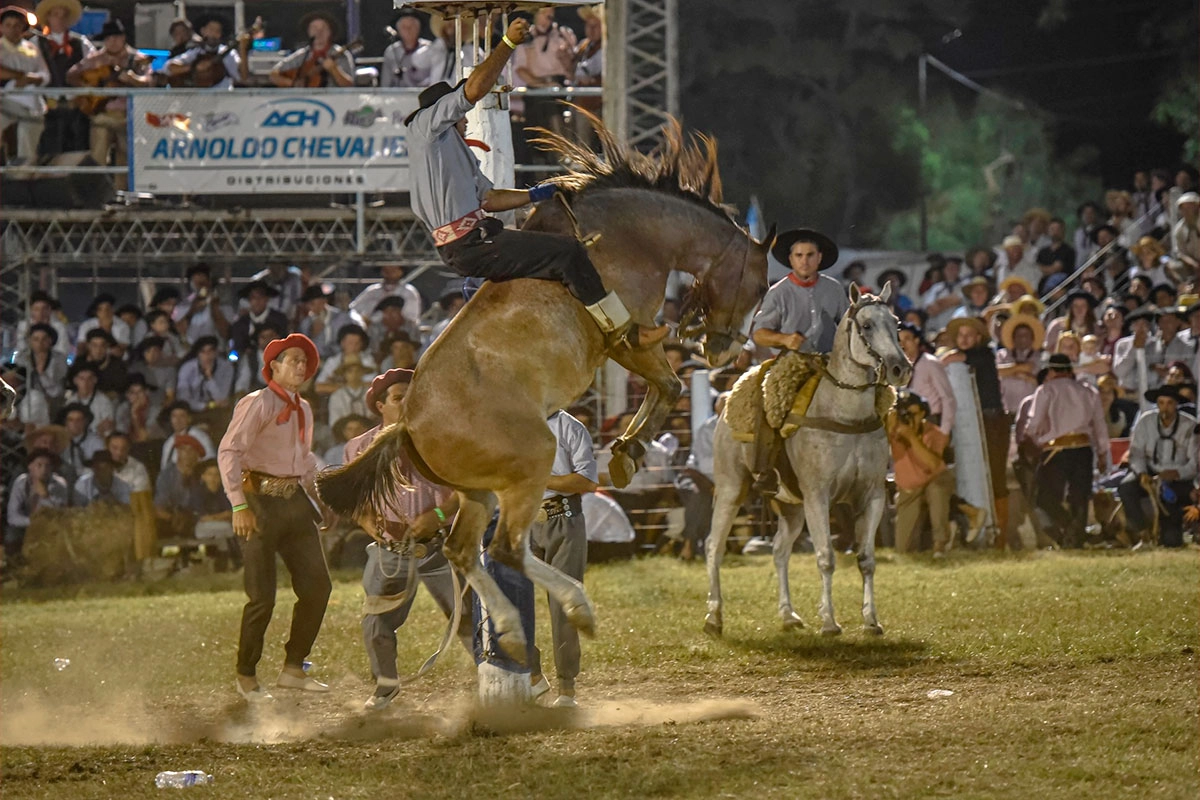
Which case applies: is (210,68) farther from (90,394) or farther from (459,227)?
(459,227)

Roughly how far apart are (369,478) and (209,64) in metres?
11.5

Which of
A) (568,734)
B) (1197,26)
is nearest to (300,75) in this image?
(568,734)

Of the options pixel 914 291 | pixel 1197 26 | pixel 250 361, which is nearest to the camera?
pixel 250 361

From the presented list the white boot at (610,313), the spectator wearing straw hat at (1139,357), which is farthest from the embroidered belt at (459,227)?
the spectator wearing straw hat at (1139,357)

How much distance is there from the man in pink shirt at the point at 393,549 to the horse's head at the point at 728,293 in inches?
67.4

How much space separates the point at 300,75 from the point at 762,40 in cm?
2027

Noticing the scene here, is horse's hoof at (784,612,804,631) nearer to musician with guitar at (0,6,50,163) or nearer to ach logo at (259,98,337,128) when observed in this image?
ach logo at (259,98,337,128)

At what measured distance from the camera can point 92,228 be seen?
1769cm

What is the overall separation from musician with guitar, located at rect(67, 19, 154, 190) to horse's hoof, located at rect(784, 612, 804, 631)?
34.3 feet

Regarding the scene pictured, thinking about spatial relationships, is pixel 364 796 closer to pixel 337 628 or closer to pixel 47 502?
pixel 337 628

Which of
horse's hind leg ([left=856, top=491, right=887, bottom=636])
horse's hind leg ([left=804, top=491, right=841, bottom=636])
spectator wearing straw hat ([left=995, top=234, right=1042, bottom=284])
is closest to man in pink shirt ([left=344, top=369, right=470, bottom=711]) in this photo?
horse's hind leg ([left=804, top=491, right=841, bottom=636])

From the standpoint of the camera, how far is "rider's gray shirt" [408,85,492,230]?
7.20m

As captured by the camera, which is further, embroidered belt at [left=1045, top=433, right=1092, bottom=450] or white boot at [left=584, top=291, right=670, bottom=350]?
embroidered belt at [left=1045, top=433, right=1092, bottom=450]

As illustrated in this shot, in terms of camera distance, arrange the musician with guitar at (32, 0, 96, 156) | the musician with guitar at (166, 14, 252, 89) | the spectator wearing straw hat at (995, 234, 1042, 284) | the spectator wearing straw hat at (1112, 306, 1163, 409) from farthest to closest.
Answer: the spectator wearing straw hat at (995, 234, 1042, 284) < the musician with guitar at (166, 14, 252, 89) < the musician with guitar at (32, 0, 96, 156) < the spectator wearing straw hat at (1112, 306, 1163, 409)
